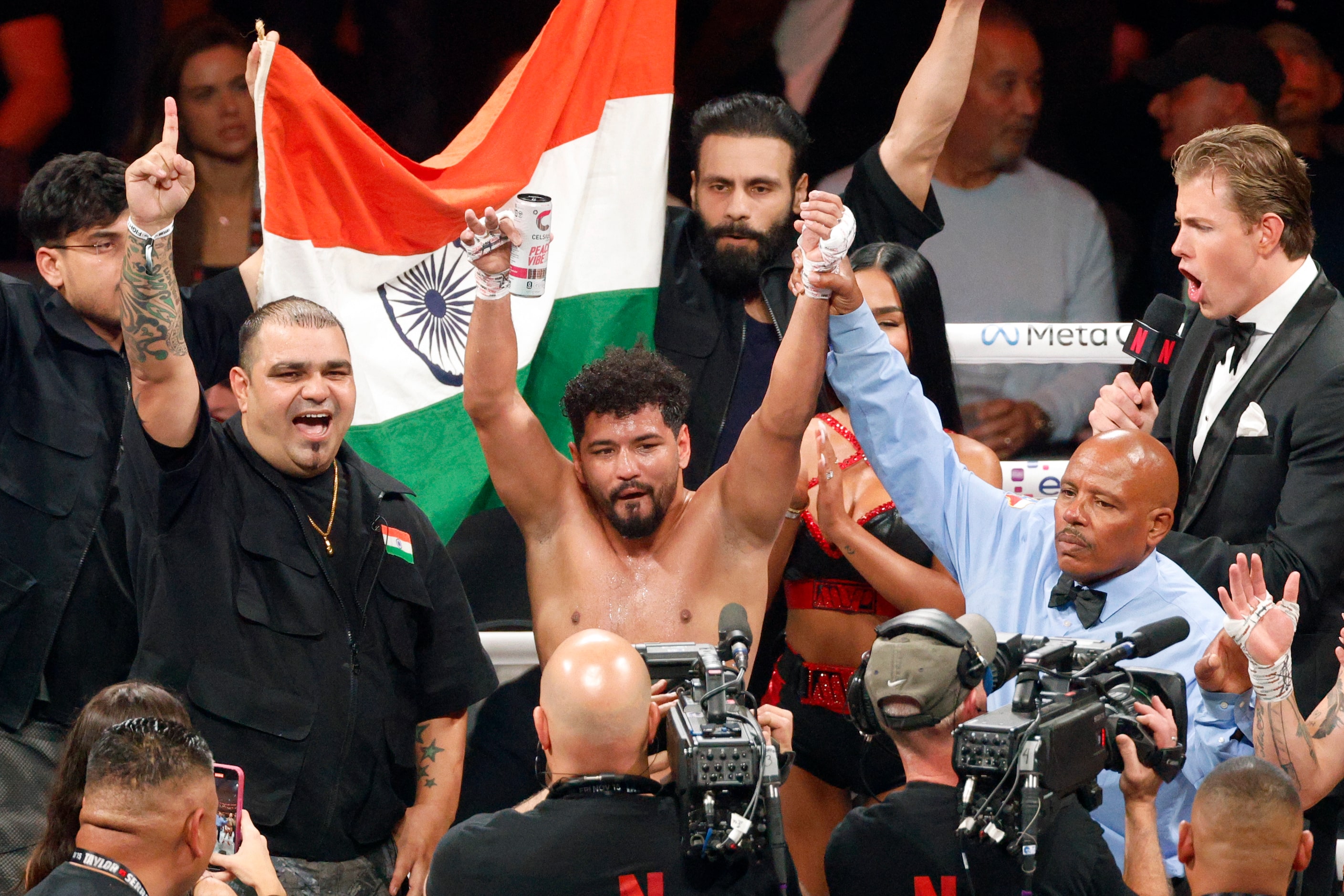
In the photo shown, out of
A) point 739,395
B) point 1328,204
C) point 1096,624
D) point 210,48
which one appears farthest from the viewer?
point 1328,204

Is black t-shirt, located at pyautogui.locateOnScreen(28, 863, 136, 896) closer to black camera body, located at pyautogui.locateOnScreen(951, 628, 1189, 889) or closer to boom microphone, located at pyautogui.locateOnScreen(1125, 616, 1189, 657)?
black camera body, located at pyautogui.locateOnScreen(951, 628, 1189, 889)

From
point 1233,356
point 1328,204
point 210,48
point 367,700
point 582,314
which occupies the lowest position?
point 367,700

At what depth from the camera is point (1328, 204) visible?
5.11 metres

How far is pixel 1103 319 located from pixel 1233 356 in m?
1.87

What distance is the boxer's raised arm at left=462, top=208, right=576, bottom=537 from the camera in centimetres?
319

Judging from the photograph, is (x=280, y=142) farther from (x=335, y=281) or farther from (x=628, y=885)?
(x=628, y=885)

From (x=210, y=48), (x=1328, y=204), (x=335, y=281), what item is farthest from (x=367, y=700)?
(x=1328, y=204)

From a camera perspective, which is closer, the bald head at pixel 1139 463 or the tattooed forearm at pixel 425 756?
the bald head at pixel 1139 463

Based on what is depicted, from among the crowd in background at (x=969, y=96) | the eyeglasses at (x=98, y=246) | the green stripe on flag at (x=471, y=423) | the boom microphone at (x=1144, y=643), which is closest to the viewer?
the boom microphone at (x=1144, y=643)

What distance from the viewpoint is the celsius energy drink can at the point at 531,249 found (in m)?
3.14

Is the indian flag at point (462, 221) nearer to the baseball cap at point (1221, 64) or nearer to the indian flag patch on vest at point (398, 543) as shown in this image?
the indian flag patch on vest at point (398, 543)

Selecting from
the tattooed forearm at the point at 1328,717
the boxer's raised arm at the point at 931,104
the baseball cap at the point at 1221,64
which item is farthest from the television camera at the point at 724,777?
the baseball cap at the point at 1221,64

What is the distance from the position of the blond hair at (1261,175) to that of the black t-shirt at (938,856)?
1.62m

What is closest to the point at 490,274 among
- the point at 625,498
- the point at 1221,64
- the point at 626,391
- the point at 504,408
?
the point at 504,408
